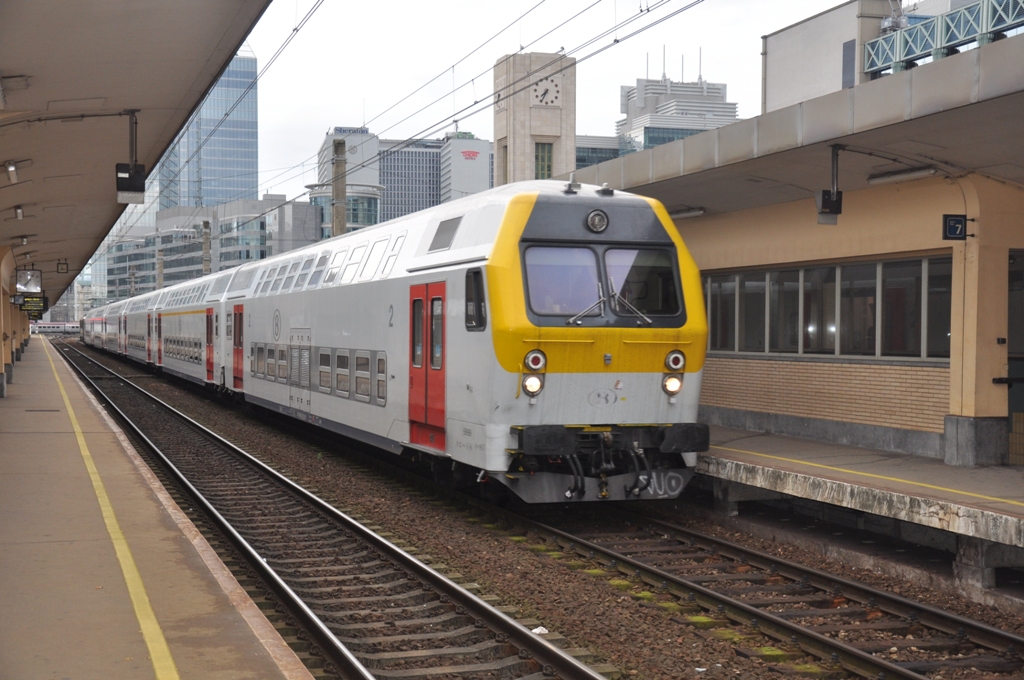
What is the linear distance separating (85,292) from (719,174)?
7134 inches

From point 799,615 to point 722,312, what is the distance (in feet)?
31.2

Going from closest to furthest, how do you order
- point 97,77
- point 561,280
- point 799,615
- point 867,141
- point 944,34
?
1. point 799,615
2. point 561,280
3. point 867,141
4. point 97,77
5. point 944,34

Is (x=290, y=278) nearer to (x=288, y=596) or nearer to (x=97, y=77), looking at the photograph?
(x=97, y=77)

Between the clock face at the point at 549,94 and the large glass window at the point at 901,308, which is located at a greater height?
the clock face at the point at 549,94

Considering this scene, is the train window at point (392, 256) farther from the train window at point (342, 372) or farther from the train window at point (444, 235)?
the train window at point (342, 372)

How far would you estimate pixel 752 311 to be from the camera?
52.3 feet

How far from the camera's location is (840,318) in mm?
13930

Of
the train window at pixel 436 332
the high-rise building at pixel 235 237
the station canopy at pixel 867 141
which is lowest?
the train window at pixel 436 332

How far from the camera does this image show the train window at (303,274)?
57.8 feet

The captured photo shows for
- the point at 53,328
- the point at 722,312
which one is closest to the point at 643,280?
the point at 722,312

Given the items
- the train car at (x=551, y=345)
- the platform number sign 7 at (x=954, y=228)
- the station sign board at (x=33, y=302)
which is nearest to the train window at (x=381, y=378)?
the train car at (x=551, y=345)

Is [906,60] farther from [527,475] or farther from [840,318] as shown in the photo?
[527,475]

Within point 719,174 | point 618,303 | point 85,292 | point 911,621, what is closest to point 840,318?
point 719,174

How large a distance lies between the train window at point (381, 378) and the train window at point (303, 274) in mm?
4802
